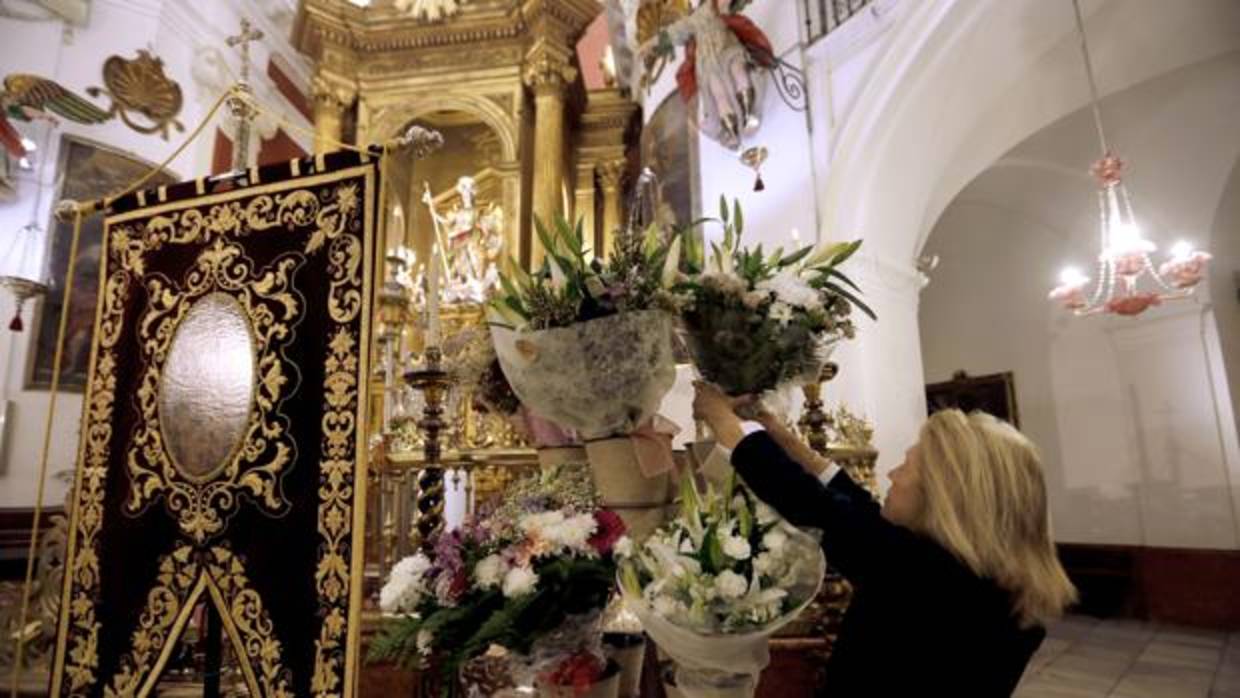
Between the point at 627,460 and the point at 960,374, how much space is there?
25.4 ft

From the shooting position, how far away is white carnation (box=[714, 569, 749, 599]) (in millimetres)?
1078

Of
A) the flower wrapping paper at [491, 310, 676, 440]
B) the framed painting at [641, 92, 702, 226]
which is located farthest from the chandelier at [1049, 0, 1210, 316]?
the flower wrapping paper at [491, 310, 676, 440]

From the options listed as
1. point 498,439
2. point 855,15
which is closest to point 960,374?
point 855,15

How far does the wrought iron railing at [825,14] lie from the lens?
4.69 metres

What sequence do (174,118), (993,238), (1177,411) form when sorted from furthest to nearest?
(993,238), (174,118), (1177,411)

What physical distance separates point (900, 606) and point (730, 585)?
397mm

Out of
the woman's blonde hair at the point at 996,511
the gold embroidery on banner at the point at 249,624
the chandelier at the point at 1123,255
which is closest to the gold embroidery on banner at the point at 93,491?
the gold embroidery on banner at the point at 249,624

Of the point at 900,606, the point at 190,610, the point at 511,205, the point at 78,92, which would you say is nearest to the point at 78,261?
the point at 78,92

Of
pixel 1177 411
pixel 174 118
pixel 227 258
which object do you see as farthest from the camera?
pixel 174 118

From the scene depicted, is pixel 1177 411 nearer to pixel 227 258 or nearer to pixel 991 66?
pixel 991 66

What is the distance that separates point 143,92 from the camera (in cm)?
629

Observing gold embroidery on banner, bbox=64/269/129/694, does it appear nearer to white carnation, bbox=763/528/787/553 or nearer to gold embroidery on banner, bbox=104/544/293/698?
gold embroidery on banner, bbox=104/544/293/698

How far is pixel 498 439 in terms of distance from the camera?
4.47 m

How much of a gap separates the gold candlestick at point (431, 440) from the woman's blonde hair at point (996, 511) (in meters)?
1.40
